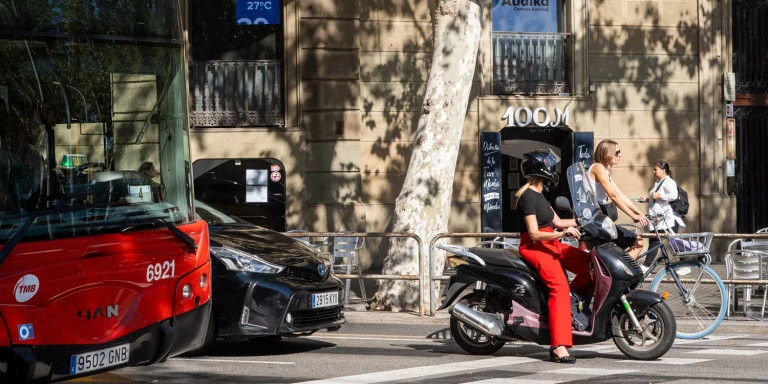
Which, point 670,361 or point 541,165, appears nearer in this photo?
point 541,165

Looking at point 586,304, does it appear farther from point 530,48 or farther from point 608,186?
point 530,48

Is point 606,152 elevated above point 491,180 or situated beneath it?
elevated above

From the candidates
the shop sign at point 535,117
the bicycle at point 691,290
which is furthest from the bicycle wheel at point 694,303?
the shop sign at point 535,117

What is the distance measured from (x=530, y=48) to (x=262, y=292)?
41.6ft

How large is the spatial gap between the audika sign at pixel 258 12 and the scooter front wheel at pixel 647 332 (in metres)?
12.2

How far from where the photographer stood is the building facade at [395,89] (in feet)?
68.3

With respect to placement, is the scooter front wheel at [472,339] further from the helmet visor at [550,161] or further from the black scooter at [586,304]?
the helmet visor at [550,161]

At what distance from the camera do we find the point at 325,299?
1070 centimetres

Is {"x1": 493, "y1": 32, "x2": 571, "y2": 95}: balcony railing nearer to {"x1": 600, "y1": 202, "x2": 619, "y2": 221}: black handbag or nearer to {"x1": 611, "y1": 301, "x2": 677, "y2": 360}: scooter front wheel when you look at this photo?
{"x1": 600, "y1": 202, "x2": 619, "y2": 221}: black handbag

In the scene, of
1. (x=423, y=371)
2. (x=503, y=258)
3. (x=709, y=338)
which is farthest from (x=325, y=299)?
(x=709, y=338)

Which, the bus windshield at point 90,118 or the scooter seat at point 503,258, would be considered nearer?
the bus windshield at point 90,118

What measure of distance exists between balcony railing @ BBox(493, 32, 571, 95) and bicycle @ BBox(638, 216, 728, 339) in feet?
33.3

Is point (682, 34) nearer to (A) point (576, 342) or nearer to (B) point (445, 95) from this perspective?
(B) point (445, 95)

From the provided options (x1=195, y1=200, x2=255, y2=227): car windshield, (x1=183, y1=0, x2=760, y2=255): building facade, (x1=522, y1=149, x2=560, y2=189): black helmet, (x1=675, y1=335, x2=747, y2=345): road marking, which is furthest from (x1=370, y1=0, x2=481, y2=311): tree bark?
(x1=183, y1=0, x2=760, y2=255): building facade
